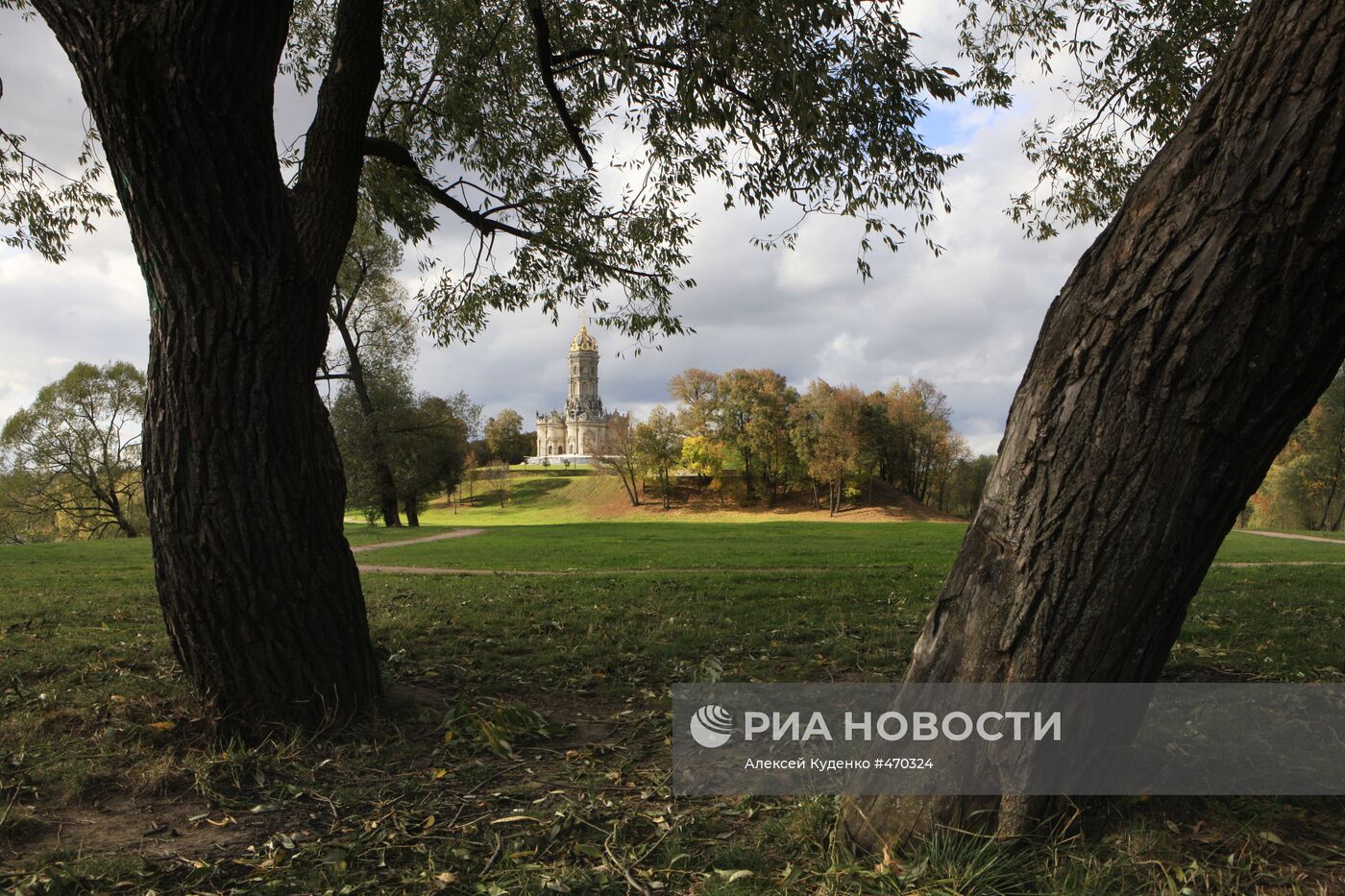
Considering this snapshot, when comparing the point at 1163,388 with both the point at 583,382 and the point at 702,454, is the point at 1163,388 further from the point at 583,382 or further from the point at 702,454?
the point at 583,382

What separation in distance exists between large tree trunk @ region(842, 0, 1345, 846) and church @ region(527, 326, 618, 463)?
11967cm

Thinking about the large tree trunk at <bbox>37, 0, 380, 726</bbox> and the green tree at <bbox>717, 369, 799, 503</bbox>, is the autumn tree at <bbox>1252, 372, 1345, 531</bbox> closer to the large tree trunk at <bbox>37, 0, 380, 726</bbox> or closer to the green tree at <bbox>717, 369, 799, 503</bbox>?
the green tree at <bbox>717, 369, 799, 503</bbox>

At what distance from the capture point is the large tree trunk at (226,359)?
393 cm

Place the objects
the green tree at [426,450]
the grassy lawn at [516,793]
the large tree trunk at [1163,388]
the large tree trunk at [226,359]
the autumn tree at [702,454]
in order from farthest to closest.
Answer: the autumn tree at [702,454] < the green tree at [426,450] < the large tree trunk at [226,359] < the grassy lawn at [516,793] < the large tree trunk at [1163,388]

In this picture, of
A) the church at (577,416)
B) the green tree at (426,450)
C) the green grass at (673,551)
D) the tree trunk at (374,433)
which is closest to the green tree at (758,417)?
the green tree at (426,450)

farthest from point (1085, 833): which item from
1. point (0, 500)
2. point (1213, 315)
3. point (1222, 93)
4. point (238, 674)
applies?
point (0, 500)

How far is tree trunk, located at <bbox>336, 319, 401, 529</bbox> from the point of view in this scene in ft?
98.9

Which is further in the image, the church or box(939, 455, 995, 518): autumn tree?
the church

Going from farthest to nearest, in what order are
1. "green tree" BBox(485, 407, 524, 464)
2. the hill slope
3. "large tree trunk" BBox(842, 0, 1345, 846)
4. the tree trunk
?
1. "green tree" BBox(485, 407, 524, 464)
2. the hill slope
3. the tree trunk
4. "large tree trunk" BBox(842, 0, 1345, 846)

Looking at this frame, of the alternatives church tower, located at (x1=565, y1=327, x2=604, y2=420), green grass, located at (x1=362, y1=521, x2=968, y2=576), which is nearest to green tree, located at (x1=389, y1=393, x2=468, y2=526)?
green grass, located at (x1=362, y1=521, x2=968, y2=576)

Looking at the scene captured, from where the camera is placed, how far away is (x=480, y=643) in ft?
22.7

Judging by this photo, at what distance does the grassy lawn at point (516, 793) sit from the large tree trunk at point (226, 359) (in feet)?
1.53

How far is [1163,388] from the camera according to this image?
8.55 feet

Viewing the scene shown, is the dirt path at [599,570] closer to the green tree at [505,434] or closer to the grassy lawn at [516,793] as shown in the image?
the grassy lawn at [516,793]
